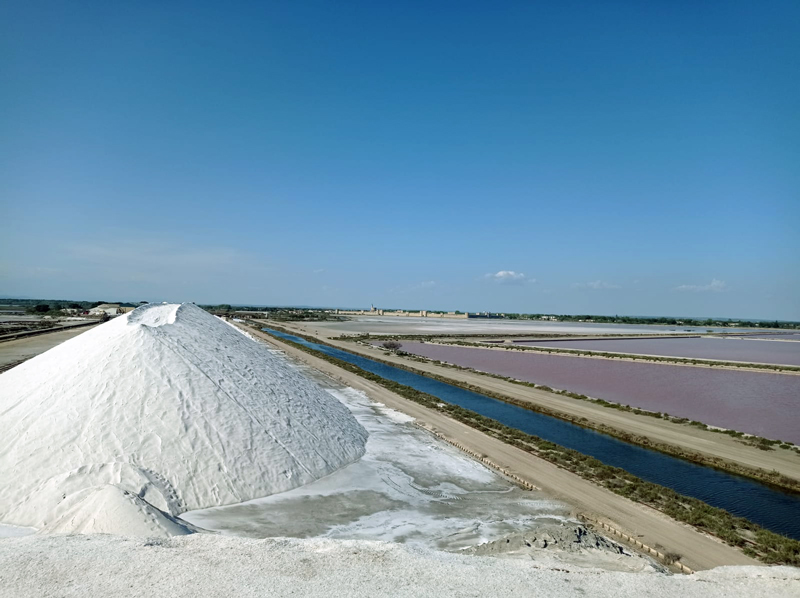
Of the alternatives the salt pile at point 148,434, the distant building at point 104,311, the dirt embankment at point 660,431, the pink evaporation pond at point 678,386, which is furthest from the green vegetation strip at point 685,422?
the distant building at point 104,311

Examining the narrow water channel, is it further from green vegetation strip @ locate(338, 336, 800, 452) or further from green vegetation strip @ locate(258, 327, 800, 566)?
green vegetation strip @ locate(258, 327, 800, 566)

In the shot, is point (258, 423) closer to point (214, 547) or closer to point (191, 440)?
point (191, 440)

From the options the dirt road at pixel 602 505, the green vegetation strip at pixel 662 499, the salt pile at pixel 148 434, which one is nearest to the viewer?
the salt pile at pixel 148 434

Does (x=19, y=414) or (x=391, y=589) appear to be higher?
(x=19, y=414)

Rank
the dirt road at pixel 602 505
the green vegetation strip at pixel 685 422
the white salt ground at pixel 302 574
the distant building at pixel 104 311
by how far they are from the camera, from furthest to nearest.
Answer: the distant building at pixel 104 311, the green vegetation strip at pixel 685 422, the dirt road at pixel 602 505, the white salt ground at pixel 302 574

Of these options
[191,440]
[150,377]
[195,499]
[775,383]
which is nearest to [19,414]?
[150,377]

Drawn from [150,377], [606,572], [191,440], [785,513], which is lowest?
[785,513]

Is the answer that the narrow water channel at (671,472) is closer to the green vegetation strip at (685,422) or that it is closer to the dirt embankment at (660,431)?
the green vegetation strip at (685,422)
